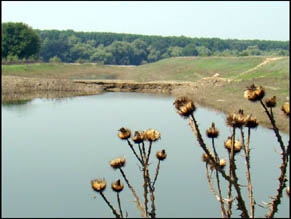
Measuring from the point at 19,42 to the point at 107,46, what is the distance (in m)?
52.8

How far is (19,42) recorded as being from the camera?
74.4 m

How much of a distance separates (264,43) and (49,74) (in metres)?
93.3

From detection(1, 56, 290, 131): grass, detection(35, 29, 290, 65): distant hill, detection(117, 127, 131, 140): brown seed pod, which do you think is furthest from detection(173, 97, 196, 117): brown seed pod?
detection(35, 29, 290, 65): distant hill

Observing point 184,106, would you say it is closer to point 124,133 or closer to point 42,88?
point 124,133

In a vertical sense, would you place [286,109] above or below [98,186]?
above

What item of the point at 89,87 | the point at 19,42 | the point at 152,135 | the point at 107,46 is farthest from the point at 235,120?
the point at 107,46

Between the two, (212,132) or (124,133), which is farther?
(124,133)

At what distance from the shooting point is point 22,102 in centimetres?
4328

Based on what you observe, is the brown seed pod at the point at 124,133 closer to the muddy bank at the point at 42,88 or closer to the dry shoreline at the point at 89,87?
the dry shoreline at the point at 89,87

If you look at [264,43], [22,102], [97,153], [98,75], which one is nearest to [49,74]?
[98,75]

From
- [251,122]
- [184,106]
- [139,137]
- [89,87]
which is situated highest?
[184,106]

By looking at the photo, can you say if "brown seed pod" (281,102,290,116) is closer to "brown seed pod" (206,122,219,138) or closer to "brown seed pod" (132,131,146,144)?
"brown seed pod" (206,122,219,138)

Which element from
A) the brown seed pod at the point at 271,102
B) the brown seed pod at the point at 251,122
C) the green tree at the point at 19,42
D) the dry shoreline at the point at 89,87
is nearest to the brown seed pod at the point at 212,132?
the brown seed pod at the point at 251,122

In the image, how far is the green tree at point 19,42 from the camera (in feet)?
242
